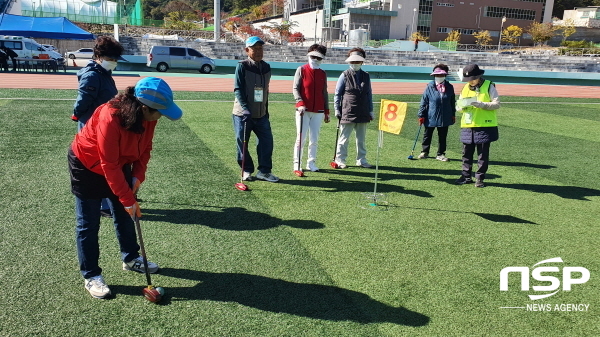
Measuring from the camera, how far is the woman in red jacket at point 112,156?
3.22m

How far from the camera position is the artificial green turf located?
3508 mm

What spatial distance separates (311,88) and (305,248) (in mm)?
3279

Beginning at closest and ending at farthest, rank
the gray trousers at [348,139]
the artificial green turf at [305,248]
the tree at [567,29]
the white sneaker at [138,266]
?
the artificial green turf at [305,248]
the white sneaker at [138,266]
the gray trousers at [348,139]
the tree at [567,29]

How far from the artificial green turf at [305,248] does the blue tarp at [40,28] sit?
18485 millimetres

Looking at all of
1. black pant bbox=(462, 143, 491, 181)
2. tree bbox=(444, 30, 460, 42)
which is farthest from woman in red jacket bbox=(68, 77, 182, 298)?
tree bbox=(444, 30, 460, 42)

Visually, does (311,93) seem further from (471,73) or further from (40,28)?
(40,28)

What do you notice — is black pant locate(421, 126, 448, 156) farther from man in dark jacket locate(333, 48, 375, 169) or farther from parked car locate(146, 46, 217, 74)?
parked car locate(146, 46, 217, 74)

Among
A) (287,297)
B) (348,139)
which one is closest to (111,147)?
(287,297)

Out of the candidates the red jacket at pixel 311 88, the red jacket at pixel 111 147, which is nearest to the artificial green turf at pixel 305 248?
the red jacket at pixel 111 147

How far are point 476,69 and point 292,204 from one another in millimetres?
3305

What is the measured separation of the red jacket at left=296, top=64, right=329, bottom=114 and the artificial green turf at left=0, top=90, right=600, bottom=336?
1.17 metres

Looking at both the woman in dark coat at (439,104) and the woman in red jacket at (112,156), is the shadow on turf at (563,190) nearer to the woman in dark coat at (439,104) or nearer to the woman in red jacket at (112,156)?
the woman in dark coat at (439,104)

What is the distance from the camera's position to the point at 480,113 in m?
6.84

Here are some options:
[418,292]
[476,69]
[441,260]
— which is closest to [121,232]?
[418,292]
